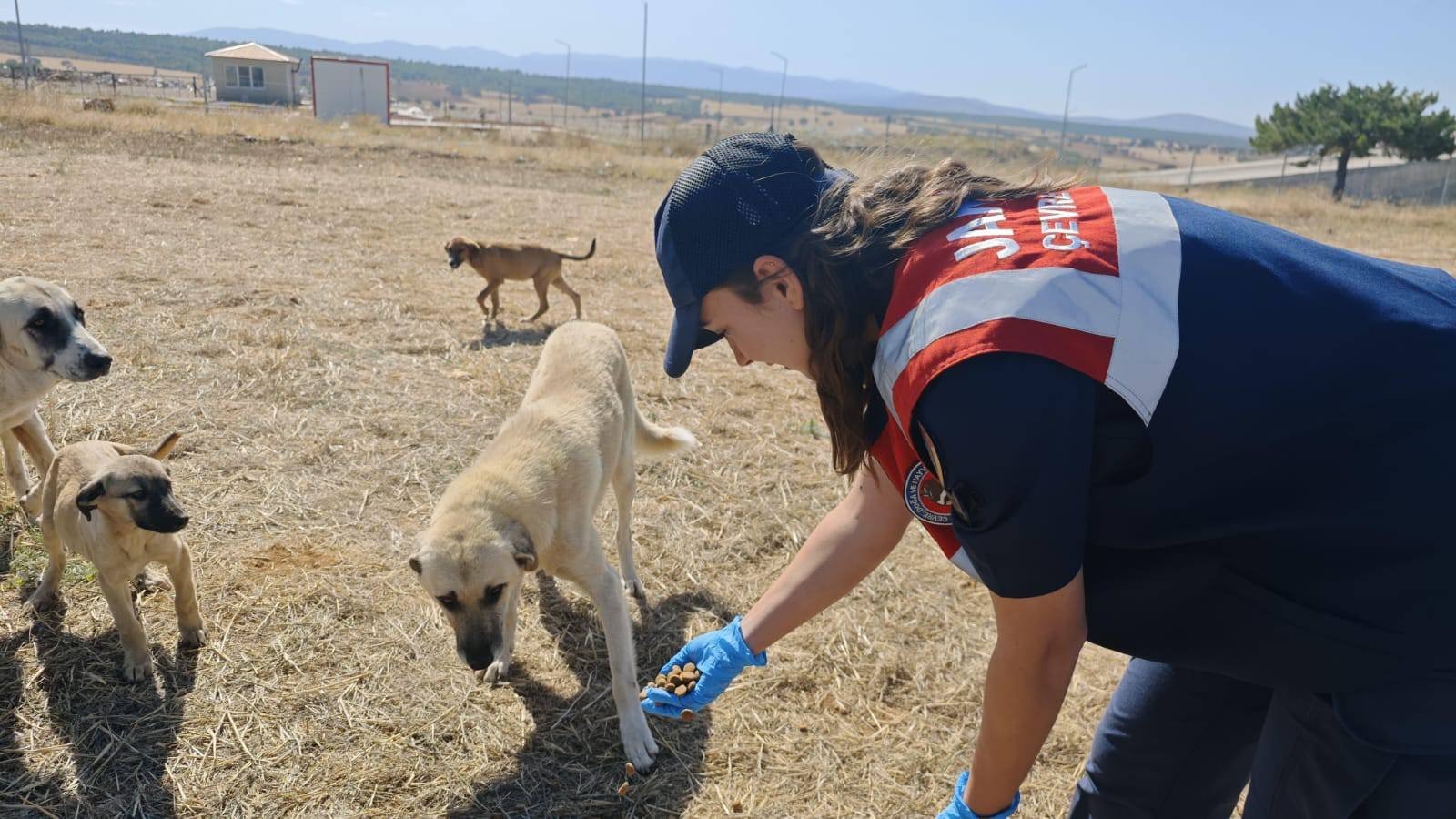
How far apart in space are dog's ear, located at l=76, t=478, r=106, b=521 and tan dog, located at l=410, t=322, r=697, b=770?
123 cm

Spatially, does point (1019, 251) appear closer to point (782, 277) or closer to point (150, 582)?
point (782, 277)

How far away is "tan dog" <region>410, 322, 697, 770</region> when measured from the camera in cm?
313

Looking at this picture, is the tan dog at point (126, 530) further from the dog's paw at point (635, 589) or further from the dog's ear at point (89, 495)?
the dog's paw at point (635, 589)

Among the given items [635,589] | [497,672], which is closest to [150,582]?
[497,672]

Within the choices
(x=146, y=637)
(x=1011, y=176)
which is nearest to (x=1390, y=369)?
(x=1011, y=176)

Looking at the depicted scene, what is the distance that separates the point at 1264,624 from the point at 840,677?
96.4 inches

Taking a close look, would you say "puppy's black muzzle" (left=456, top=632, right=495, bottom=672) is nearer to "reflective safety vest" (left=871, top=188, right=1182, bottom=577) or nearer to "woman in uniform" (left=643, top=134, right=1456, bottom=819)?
"woman in uniform" (left=643, top=134, right=1456, bottom=819)

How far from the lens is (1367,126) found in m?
38.0

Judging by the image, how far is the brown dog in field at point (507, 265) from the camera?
9234 mm

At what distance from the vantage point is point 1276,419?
142cm

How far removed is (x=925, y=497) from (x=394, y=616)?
118 inches

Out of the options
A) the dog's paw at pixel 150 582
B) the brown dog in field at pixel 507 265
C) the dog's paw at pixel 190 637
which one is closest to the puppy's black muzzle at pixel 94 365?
the dog's paw at pixel 150 582

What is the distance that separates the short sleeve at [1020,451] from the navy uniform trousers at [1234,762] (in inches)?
30.9

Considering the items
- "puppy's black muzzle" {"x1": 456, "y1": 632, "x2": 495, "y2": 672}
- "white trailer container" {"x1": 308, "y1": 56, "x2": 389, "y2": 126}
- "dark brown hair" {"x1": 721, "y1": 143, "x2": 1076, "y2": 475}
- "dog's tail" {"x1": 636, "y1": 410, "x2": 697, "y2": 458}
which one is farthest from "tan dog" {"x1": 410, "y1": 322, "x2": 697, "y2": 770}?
"white trailer container" {"x1": 308, "y1": 56, "x2": 389, "y2": 126}
